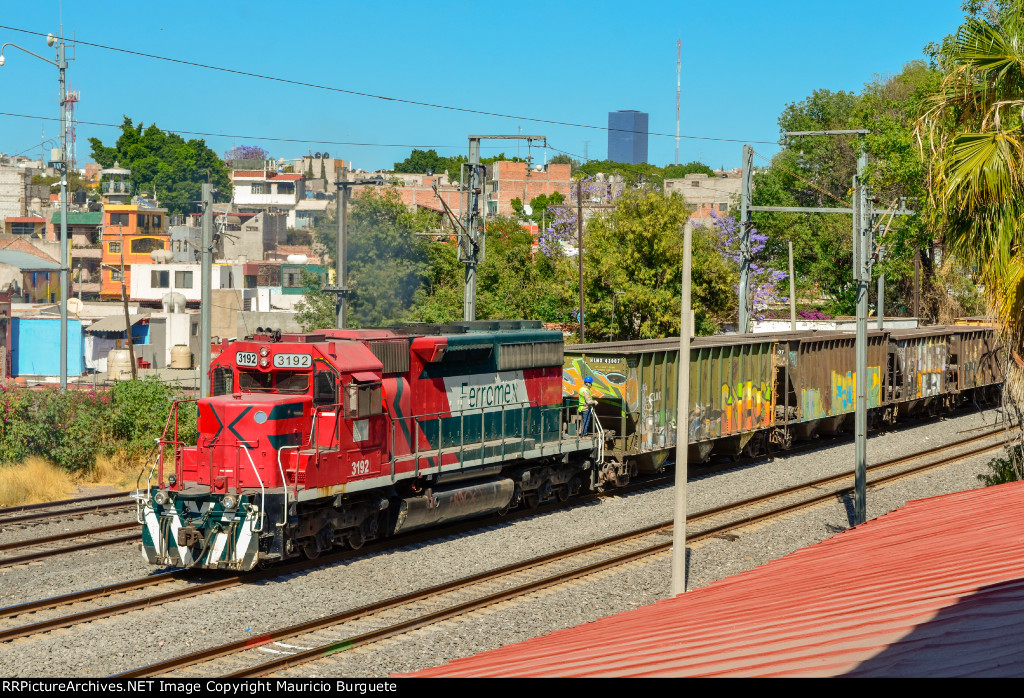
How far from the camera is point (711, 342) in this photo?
26.4 m

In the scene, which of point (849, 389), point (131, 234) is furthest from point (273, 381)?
point (131, 234)

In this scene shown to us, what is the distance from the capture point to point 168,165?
14375 cm

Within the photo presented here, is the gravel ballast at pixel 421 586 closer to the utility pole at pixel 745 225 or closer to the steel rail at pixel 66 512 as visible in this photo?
the steel rail at pixel 66 512

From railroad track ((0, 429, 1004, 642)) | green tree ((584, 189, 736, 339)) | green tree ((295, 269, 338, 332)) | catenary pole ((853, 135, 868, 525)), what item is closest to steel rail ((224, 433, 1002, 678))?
railroad track ((0, 429, 1004, 642))

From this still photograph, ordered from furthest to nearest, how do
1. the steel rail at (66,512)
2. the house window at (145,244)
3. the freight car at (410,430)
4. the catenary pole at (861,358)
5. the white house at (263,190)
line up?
the white house at (263,190), the house window at (145,244), the steel rail at (66,512), the catenary pole at (861,358), the freight car at (410,430)

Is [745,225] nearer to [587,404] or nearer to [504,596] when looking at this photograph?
[587,404]

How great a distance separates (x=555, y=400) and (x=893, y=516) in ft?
40.1

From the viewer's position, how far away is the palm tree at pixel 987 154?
11.4m

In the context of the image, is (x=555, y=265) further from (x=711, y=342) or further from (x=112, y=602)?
(x=112, y=602)

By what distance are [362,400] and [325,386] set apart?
0.64 m

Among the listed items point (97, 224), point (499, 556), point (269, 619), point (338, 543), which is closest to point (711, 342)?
point (499, 556)

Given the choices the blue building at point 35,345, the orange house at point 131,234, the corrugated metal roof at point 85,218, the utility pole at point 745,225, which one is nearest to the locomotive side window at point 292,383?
the utility pole at point 745,225

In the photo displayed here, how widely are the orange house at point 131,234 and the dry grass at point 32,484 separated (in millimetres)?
64517

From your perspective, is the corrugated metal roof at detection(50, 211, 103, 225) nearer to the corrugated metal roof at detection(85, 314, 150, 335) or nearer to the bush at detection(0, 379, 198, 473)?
the corrugated metal roof at detection(85, 314, 150, 335)
